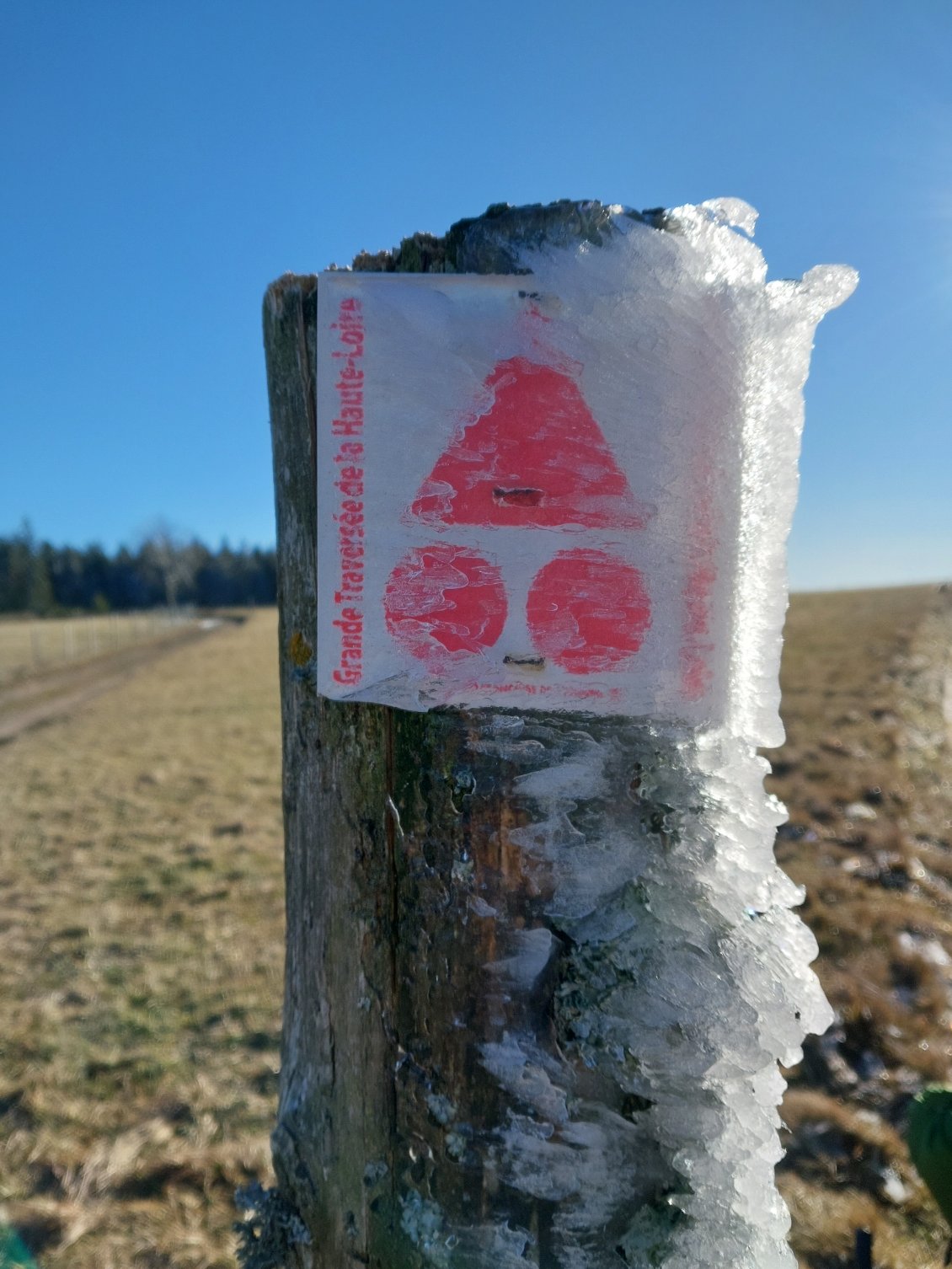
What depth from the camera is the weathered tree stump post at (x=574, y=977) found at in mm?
841

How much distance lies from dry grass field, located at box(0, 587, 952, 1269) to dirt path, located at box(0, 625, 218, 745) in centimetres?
588

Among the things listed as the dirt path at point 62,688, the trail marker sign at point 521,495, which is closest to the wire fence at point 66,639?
the dirt path at point 62,688

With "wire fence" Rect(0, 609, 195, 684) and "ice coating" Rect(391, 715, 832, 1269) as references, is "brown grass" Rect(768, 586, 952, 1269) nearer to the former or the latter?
"ice coating" Rect(391, 715, 832, 1269)

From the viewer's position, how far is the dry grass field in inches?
103

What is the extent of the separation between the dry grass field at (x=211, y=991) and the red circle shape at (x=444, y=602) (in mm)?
642

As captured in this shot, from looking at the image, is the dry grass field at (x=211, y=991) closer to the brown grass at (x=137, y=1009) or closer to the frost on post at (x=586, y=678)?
the brown grass at (x=137, y=1009)

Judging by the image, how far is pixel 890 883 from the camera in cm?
521

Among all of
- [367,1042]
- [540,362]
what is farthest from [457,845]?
[540,362]

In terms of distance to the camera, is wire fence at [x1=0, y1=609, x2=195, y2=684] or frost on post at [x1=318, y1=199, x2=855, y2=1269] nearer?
frost on post at [x1=318, y1=199, x2=855, y2=1269]

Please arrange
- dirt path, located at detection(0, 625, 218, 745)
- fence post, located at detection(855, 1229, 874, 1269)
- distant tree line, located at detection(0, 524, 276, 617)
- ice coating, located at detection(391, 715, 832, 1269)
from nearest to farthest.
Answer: ice coating, located at detection(391, 715, 832, 1269)
fence post, located at detection(855, 1229, 874, 1269)
dirt path, located at detection(0, 625, 218, 745)
distant tree line, located at detection(0, 524, 276, 617)

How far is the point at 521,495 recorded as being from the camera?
2.80 ft

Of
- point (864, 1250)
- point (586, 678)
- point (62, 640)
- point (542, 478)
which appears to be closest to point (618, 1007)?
point (586, 678)

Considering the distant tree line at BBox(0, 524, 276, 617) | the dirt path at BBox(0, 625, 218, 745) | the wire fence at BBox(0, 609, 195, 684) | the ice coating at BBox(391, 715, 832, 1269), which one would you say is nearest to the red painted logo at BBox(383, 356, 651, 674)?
the ice coating at BBox(391, 715, 832, 1269)

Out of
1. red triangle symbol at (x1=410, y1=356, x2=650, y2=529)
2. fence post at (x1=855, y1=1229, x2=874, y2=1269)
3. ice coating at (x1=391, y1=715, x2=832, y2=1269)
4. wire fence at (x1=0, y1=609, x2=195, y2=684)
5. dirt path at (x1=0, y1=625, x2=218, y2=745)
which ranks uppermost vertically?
Result: red triangle symbol at (x1=410, y1=356, x2=650, y2=529)
